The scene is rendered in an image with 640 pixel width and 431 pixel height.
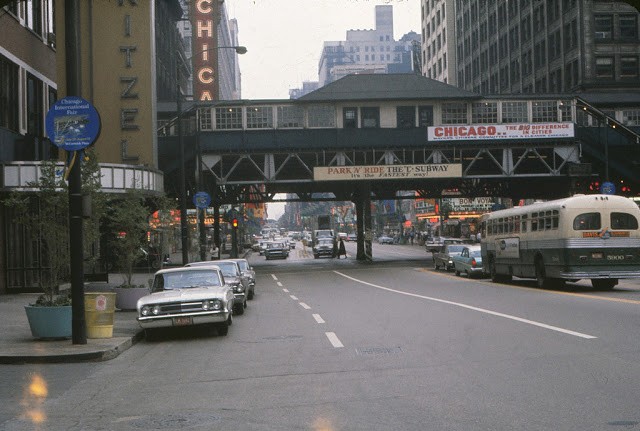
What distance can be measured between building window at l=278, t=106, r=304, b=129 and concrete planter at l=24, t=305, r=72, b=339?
3882 cm

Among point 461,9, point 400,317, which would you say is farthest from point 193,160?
point 461,9

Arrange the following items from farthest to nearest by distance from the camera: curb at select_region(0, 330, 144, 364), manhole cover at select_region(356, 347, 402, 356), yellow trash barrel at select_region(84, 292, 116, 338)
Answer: yellow trash barrel at select_region(84, 292, 116, 338)
curb at select_region(0, 330, 144, 364)
manhole cover at select_region(356, 347, 402, 356)

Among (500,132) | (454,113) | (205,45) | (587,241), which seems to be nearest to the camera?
(587,241)

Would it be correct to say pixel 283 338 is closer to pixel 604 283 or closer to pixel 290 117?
pixel 604 283

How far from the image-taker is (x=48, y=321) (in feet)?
51.9

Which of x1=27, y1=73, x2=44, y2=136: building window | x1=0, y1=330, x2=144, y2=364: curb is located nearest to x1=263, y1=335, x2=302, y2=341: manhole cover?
Result: x1=0, y1=330, x2=144, y2=364: curb

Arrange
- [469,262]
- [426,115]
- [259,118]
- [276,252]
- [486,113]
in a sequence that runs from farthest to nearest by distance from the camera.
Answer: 1. [276,252]
2. [426,115]
3. [486,113]
4. [259,118]
5. [469,262]

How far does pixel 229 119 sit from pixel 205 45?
130 ft

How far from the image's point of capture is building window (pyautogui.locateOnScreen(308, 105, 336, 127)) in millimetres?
54750

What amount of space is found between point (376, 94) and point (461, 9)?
2544 inches

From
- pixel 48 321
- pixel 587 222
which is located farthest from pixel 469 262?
pixel 48 321

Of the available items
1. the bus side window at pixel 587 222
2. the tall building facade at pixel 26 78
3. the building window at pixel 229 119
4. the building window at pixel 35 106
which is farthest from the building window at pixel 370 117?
the bus side window at pixel 587 222

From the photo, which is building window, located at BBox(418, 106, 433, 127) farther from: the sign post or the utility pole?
the utility pole

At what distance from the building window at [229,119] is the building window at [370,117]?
8.24 m
